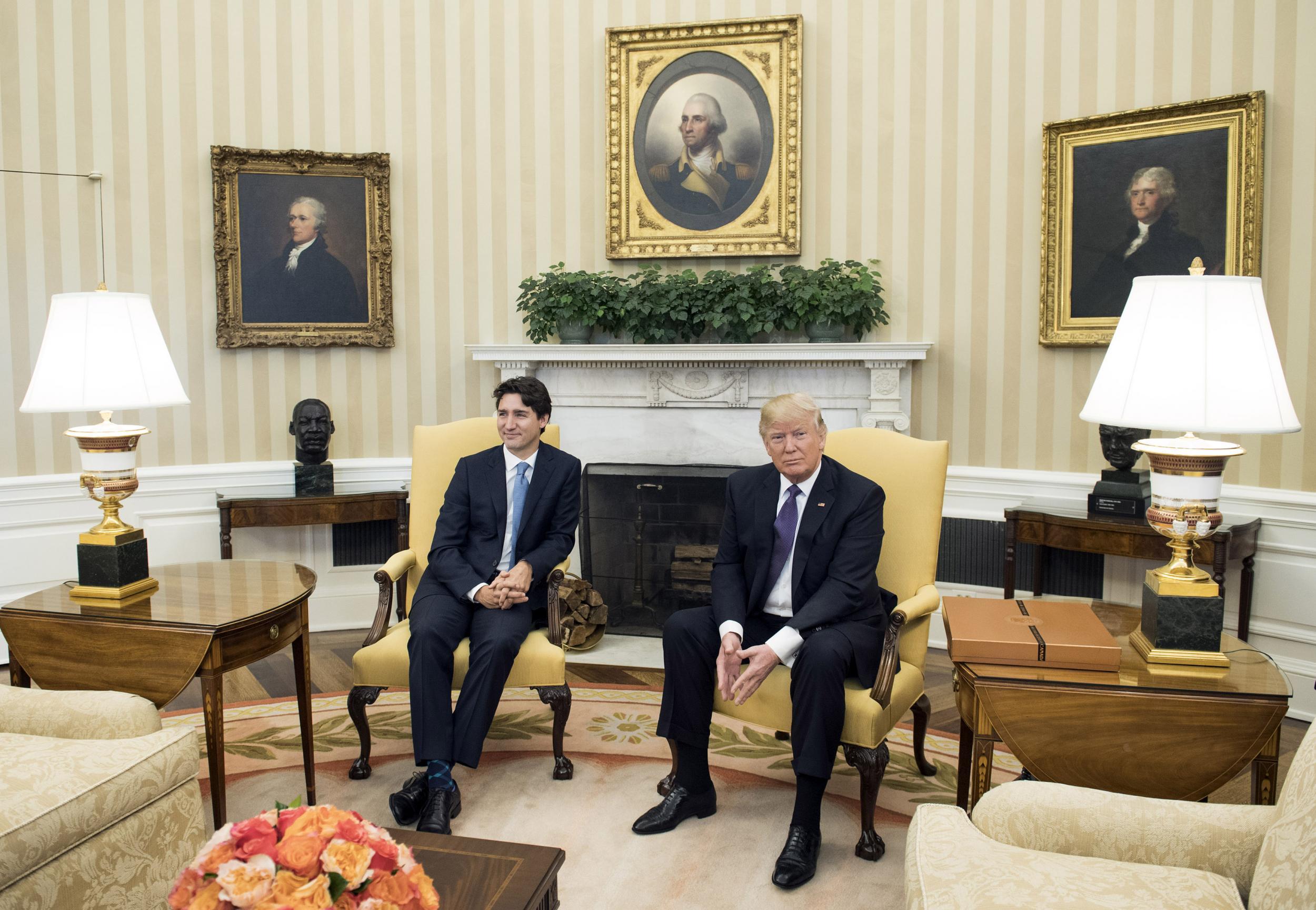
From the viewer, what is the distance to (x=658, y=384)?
501cm

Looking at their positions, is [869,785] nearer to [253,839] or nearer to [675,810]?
[675,810]

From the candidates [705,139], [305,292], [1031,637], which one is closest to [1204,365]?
[1031,637]

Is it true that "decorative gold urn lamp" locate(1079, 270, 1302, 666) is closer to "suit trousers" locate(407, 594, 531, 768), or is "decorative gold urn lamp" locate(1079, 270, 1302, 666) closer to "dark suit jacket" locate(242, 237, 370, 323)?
"suit trousers" locate(407, 594, 531, 768)

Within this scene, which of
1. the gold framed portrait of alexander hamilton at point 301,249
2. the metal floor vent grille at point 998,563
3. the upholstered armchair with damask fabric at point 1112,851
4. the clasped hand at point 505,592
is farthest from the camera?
the gold framed portrait of alexander hamilton at point 301,249

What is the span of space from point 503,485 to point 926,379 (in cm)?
245

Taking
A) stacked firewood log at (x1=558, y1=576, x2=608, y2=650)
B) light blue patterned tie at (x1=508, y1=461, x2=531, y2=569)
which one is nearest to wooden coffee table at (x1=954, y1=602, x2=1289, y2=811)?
light blue patterned tie at (x1=508, y1=461, x2=531, y2=569)

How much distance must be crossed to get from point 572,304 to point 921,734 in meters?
2.67

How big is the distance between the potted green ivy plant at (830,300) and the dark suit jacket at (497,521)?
64.9 inches

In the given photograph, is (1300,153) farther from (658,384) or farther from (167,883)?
(167,883)

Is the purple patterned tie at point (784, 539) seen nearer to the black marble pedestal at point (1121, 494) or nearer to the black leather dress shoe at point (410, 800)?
the black leather dress shoe at point (410, 800)

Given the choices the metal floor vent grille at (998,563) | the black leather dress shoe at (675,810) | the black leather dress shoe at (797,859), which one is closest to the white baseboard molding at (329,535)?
the metal floor vent grille at (998,563)

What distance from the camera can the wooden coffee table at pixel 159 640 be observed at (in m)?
A: 2.71

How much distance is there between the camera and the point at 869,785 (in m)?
2.76

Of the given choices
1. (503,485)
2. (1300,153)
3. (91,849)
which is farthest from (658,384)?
(91,849)
